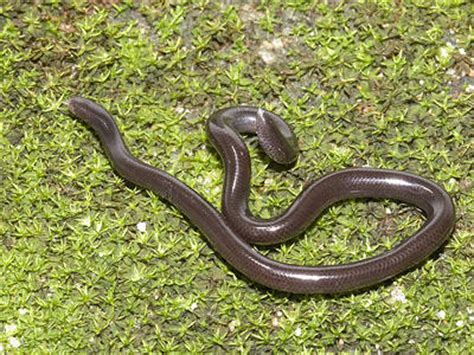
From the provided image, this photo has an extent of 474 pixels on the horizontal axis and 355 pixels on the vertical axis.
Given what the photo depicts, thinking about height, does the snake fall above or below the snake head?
below

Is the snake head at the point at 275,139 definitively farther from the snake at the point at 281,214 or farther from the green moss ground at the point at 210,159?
the green moss ground at the point at 210,159

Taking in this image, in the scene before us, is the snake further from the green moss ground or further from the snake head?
the green moss ground

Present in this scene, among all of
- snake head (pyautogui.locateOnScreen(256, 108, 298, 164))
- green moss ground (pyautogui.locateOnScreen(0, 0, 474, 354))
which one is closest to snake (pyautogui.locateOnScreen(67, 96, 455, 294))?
snake head (pyautogui.locateOnScreen(256, 108, 298, 164))

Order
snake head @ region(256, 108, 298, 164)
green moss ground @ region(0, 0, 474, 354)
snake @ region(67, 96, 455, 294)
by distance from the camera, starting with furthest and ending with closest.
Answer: snake head @ region(256, 108, 298, 164), green moss ground @ region(0, 0, 474, 354), snake @ region(67, 96, 455, 294)

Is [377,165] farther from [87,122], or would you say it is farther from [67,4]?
[67,4]

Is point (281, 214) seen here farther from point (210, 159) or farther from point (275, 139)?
point (210, 159)

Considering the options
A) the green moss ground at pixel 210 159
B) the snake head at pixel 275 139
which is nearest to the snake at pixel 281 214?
the snake head at pixel 275 139

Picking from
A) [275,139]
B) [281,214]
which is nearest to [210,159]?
[275,139]
